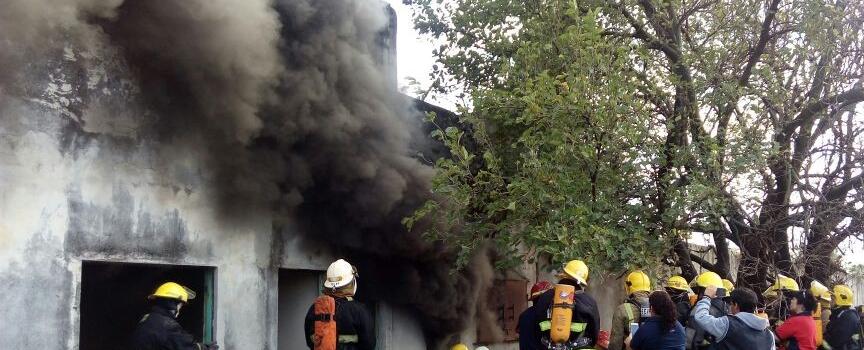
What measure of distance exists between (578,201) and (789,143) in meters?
3.26

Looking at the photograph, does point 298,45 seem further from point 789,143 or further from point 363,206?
point 789,143

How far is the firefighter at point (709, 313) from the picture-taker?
21.8 ft

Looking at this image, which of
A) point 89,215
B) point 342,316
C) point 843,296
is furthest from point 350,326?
point 843,296

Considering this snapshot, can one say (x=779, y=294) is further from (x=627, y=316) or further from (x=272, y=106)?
(x=272, y=106)

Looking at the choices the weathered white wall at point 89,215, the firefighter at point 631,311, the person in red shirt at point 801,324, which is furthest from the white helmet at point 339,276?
the person in red shirt at point 801,324

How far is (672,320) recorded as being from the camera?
6059 mm

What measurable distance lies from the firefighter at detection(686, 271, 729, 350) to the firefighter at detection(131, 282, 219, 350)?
3.81 metres

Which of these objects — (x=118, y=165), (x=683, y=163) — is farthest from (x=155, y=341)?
(x=683, y=163)

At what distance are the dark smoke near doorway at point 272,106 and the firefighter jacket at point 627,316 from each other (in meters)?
3.07

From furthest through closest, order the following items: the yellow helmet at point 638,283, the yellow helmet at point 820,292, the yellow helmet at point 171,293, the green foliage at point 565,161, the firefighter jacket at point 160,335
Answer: the yellow helmet at point 820,292
the green foliage at point 565,161
the yellow helmet at point 638,283
the yellow helmet at point 171,293
the firefighter jacket at point 160,335

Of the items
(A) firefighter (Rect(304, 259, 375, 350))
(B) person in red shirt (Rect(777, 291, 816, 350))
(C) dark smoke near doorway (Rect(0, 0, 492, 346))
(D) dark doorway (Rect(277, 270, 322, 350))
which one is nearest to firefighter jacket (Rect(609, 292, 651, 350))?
(B) person in red shirt (Rect(777, 291, 816, 350))

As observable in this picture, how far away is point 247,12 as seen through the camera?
25.7ft

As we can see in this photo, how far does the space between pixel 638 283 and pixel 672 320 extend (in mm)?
1117

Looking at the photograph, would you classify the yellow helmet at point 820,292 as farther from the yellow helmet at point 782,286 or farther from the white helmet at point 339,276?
the white helmet at point 339,276
